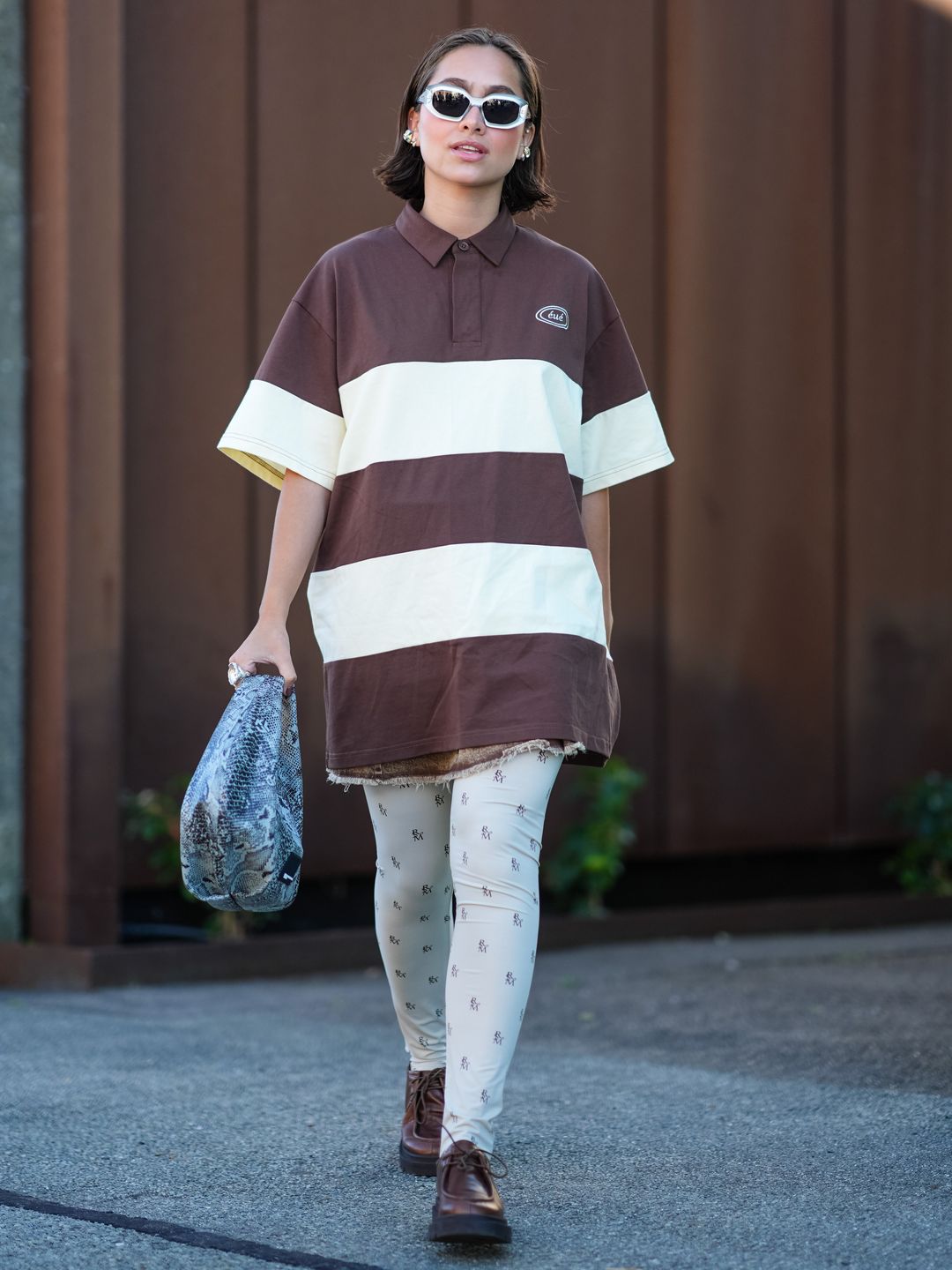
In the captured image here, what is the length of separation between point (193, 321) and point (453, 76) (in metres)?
3.45

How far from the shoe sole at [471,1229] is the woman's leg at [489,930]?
13 cm

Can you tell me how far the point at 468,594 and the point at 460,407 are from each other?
1.05 feet

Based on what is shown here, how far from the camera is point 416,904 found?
336 cm

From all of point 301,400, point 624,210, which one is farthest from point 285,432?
point 624,210

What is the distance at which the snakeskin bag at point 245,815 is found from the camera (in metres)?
2.94

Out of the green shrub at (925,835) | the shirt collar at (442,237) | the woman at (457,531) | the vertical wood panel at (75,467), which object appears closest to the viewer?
the woman at (457,531)

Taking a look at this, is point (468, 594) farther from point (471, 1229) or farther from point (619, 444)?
point (471, 1229)

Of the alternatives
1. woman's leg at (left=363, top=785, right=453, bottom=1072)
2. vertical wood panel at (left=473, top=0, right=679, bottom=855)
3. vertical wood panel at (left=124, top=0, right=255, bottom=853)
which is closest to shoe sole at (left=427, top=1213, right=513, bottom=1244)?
woman's leg at (left=363, top=785, right=453, bottom=1072)

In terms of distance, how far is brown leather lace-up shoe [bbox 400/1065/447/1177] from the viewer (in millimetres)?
3309

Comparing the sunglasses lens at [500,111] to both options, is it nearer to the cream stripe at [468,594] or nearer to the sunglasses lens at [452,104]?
the sunglasses lens at [452,104]

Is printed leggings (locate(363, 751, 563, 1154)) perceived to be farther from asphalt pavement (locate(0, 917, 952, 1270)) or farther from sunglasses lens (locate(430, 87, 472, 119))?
sunglasses lens (locate(430, 87, 472, 119))

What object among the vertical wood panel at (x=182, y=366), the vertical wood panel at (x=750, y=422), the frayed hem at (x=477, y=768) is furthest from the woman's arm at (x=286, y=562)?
the vertical wood panel at (x=750, y=422)

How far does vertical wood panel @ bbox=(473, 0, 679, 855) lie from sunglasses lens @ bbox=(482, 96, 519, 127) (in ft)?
14.1

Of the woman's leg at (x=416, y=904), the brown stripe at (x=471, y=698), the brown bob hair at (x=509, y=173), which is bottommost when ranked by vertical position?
the woman's leg at (x=416, y=904)
